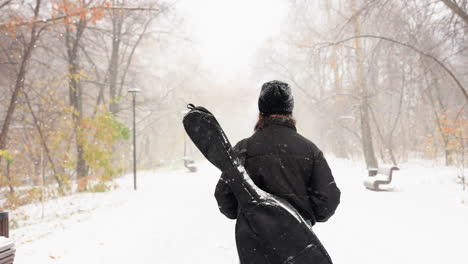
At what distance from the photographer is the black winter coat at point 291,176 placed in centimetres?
217

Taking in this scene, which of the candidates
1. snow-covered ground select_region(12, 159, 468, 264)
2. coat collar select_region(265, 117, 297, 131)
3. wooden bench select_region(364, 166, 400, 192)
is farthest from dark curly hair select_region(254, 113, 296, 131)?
wooden bench select_region(364, 166, 400, 192)

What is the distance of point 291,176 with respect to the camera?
7.12 ft

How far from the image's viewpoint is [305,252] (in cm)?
196

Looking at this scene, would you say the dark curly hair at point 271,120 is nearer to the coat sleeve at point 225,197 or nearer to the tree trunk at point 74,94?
the coat sleeve at point 225,197

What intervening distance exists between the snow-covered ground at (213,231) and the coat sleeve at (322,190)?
2813 millimetres

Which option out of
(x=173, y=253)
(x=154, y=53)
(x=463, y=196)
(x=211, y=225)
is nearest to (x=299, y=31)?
(x=154, y=53)

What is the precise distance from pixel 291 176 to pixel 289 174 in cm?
2

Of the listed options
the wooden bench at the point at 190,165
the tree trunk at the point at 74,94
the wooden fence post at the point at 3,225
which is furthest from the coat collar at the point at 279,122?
the wooden bench at the point at 190,165

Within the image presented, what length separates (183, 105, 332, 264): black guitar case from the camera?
1957 millimetres

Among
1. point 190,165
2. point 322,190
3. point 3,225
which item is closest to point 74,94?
point 190,165

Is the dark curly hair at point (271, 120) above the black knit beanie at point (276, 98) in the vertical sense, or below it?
below

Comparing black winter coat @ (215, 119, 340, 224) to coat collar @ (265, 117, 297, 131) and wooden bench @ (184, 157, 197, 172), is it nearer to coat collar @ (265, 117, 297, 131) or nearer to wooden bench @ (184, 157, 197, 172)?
coat collar @ (265, 117, 297, 131)

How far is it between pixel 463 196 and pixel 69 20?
33.0 feet

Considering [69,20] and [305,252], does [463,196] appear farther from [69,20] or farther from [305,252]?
[69,20]
